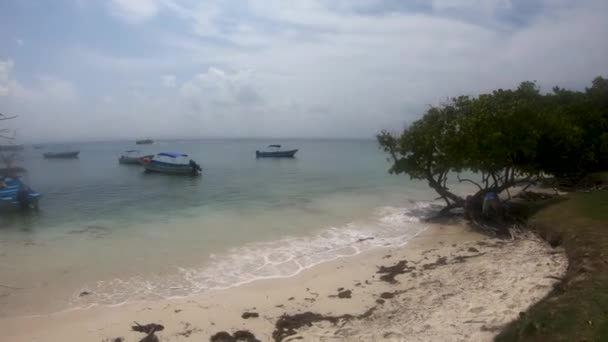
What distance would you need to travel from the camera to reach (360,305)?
31.4 ft

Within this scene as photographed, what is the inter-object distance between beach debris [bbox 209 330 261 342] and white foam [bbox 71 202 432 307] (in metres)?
3.19

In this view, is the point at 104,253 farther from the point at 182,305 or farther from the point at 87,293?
the point at 182,305

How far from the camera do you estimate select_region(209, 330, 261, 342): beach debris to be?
26.6ft

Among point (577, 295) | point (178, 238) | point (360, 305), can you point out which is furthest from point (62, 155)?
point (577, 295)

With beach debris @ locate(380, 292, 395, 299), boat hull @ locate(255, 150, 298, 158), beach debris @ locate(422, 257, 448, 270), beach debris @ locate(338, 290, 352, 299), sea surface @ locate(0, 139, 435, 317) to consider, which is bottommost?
sea surface @ locate(0, 139, 435, 317)

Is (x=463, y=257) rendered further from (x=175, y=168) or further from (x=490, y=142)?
(x=175, y=168)

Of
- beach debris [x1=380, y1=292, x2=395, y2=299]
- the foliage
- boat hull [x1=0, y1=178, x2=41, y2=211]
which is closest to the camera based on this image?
beach debris [x1=380, y1=292, x2=395, y2=299]

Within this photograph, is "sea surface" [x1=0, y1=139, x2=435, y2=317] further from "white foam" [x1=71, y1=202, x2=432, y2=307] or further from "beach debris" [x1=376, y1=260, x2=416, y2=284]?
"beach debris" [x1=376, y1=260, x2=416, y2=284]

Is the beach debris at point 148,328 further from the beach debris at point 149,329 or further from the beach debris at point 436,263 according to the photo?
the beach debris at point 436,263

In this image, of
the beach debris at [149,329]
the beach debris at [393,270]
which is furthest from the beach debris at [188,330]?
the beach debris at [393,270]

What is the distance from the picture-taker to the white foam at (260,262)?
1133 cm

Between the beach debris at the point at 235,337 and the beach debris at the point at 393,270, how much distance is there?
4.58 m

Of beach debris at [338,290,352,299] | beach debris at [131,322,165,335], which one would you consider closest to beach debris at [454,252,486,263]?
beach debris at [338,290,352,299]

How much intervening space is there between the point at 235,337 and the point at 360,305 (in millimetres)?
3210
